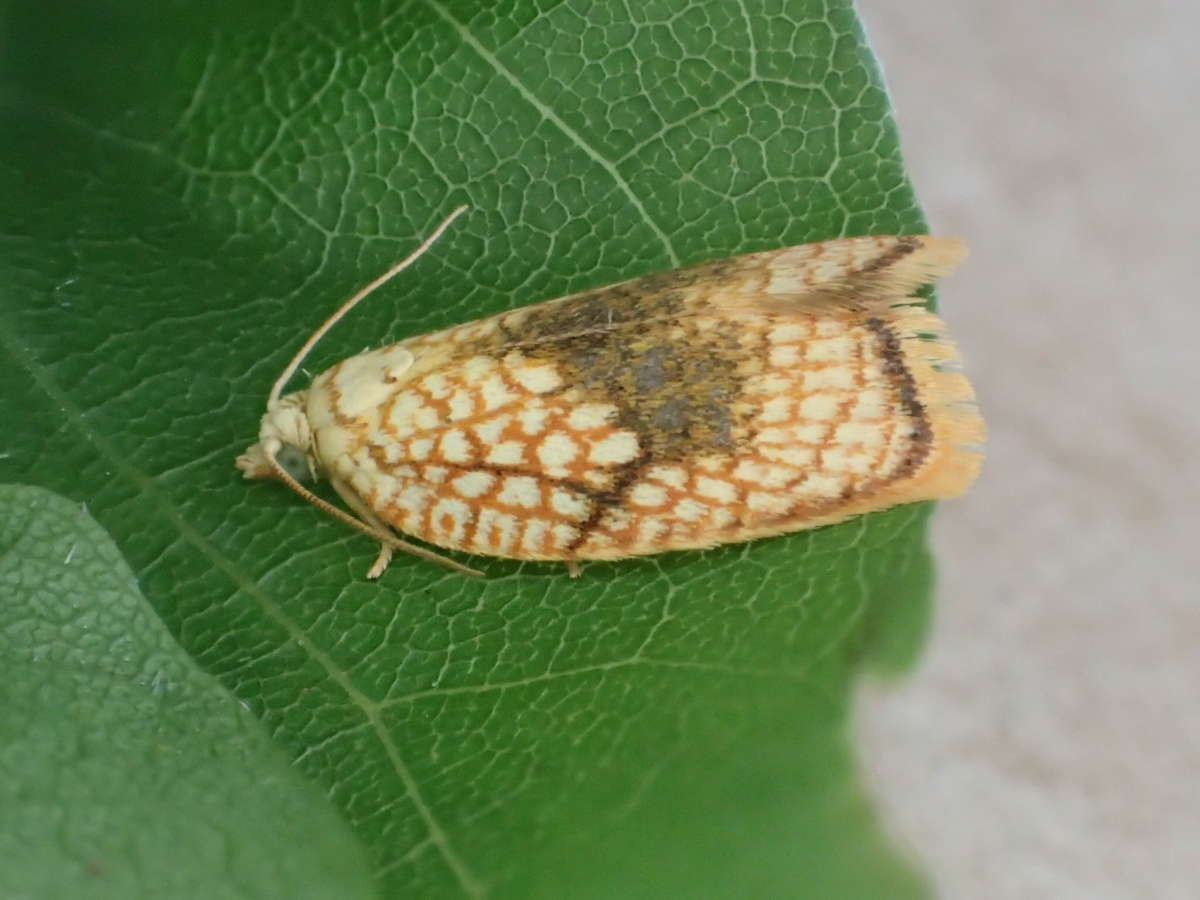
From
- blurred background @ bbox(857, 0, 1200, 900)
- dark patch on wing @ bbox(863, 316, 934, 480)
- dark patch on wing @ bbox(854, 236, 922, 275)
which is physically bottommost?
blurred background @ bbox(857, 0, 1200, 900)

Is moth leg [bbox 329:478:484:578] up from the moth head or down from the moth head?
down

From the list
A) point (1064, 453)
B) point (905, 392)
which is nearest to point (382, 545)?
point (905, 392)

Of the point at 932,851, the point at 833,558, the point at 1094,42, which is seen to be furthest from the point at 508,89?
the point at 1094,42

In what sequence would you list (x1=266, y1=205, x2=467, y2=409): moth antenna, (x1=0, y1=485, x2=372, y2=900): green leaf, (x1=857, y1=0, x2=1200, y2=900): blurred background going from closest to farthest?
(x1=0, y1=485, x2=372, y2=900): green leaf → (x1=266, y1=205, x2=467, y2=409): moth antenna → (x1=857, y1=0, x2=1200, y2=900): blurred background

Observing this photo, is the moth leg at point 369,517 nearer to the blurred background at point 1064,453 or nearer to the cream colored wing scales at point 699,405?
the cream colored wing scales at point 699,405

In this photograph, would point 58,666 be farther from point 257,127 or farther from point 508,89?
point 508,89

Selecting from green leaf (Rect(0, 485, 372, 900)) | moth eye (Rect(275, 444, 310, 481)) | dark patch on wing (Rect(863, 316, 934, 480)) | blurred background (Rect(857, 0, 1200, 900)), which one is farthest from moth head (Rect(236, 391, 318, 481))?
blurred background (Rect(857, 0, 1200, 900))

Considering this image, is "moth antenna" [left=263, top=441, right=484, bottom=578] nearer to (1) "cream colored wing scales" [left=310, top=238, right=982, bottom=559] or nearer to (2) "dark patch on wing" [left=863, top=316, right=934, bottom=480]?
(1) "cream colored wing scales" [left=310, top=238, right=982, bottom=559]
